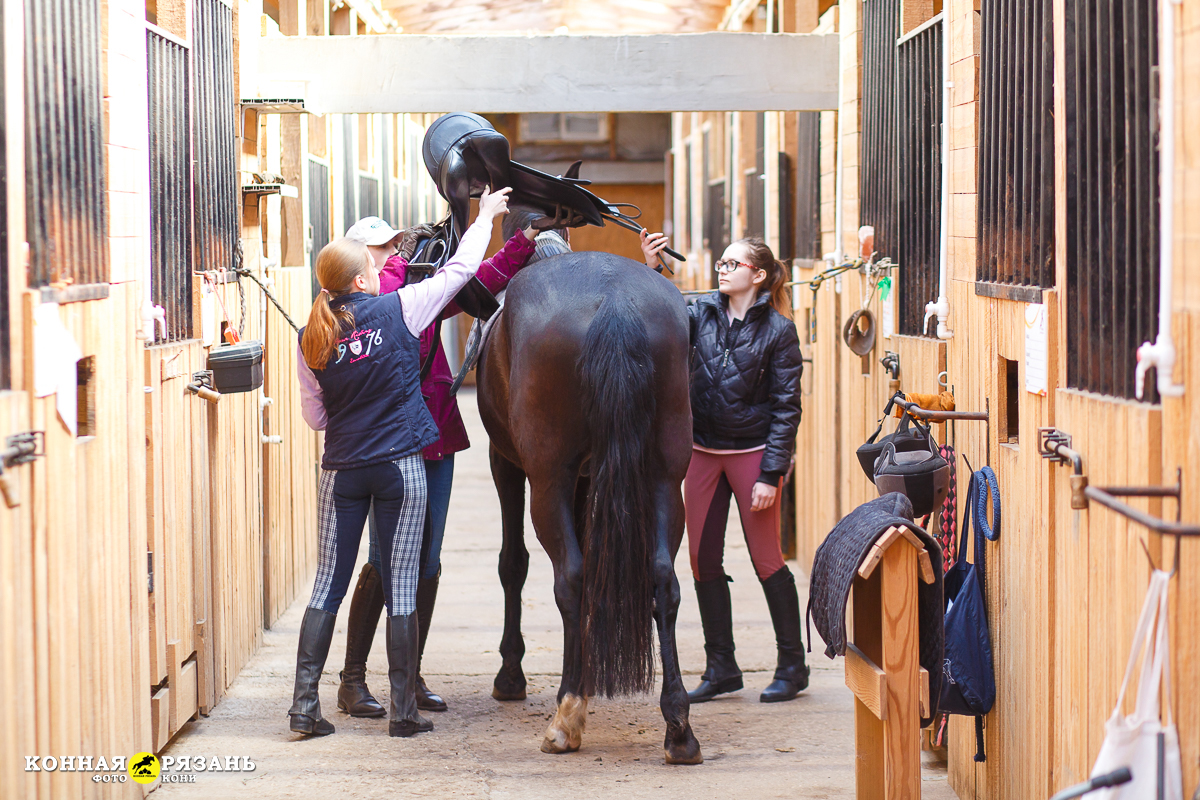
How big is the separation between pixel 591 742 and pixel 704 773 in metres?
0.44

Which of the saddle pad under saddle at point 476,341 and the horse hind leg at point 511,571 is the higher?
the saddle pad under saddle at point 476,341

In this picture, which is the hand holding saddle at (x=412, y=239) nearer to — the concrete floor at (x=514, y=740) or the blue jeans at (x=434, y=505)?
the blue jeans at (x=434, y=505)

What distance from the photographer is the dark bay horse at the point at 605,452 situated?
3.34 meters

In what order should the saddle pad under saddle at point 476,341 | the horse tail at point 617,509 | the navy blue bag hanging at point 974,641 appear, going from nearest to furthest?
the navy blue bag hanging at point 974,641
the horse tail at point 617,509
the saddle pad under saddle at point 476,341

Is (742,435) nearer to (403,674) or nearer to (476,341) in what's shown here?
(476,341)

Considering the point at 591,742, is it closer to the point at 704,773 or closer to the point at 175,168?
the point at 704,773

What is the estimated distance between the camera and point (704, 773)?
344 centimetres

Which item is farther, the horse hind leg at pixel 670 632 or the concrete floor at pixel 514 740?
the horse hind leg at pixel 670 632

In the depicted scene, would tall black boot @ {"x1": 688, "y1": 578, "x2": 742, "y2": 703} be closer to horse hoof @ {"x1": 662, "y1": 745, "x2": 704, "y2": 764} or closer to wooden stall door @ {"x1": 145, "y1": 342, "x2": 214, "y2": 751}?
horse hoof @ {"x1": 662, "y1": 745, "x2": 704, "y2": 764}

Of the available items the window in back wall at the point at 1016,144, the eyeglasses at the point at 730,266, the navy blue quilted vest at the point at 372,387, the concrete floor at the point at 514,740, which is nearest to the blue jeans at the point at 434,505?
the navy blue quilted vest at the point at 372,387

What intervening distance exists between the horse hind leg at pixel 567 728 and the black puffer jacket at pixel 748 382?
3.21 ft

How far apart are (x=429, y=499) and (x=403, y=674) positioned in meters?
0.60

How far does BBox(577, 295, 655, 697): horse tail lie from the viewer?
333 cm

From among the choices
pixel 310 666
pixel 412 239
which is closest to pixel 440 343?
pixel 412 239
